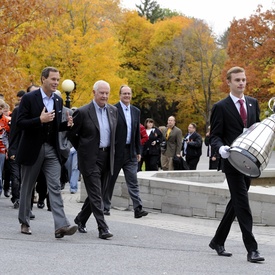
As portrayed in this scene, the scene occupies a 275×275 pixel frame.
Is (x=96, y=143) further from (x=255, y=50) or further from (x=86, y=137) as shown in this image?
(x=255, y=50)

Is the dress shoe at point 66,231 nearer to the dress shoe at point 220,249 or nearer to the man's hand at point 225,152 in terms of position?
the dress shoe at point 220,249

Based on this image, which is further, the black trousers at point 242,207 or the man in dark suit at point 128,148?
the man in dark suit at point 128,148

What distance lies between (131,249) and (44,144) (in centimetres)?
174

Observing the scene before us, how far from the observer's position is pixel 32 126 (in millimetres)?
9758

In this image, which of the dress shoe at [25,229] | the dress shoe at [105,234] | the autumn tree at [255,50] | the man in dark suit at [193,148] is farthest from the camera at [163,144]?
the autumn tree at [255,50]

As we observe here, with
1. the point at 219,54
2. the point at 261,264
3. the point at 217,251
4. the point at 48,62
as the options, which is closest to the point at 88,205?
the point at 217,251

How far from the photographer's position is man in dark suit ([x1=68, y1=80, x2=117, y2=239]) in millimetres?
10086

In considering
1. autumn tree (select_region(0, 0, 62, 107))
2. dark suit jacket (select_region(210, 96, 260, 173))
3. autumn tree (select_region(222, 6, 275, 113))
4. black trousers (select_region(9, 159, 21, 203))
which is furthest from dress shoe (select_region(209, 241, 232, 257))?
autumn tree (select_region(222, 6, 275, 113))

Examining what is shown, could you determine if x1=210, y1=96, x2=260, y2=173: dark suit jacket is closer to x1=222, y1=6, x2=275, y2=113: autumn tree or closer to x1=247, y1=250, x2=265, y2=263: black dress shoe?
x1=247, y1=250, x2=265, y2=263: black dress shoe

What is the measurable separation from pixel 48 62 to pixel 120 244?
37261 millimetres

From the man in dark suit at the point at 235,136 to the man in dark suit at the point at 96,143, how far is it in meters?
1.97

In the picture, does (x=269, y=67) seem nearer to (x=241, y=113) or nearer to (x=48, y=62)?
(x=48, y=62)

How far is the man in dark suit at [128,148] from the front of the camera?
12750 mm

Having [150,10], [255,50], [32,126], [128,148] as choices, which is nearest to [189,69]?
[255,50]
